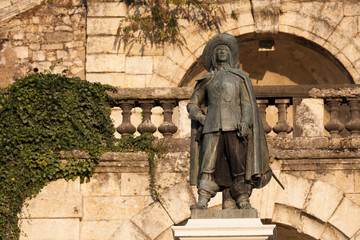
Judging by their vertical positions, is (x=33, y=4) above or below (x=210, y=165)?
above

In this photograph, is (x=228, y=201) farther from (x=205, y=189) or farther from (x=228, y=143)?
(x=228, y=143)

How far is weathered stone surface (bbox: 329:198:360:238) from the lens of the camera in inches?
402

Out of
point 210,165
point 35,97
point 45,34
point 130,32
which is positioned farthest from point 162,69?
point 210,165

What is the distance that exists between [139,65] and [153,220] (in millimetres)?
4335

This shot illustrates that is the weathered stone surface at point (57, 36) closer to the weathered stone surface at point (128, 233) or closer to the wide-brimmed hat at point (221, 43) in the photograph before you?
the weathered stone surface at point (128, 233)

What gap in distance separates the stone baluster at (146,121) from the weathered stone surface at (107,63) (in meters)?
3.40

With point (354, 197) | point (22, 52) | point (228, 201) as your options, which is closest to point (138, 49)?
point (22, 52)

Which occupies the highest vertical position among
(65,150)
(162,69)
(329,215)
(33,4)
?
(33,4)

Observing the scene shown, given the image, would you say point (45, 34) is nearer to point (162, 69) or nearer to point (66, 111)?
point (162, 69)

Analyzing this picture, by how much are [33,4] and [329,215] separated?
6.41 m

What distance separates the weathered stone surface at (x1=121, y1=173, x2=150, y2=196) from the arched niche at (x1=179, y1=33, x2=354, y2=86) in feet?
13.6

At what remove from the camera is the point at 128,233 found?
1032cm

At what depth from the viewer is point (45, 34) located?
14.6 meters

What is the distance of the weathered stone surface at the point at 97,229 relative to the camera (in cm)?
1041
